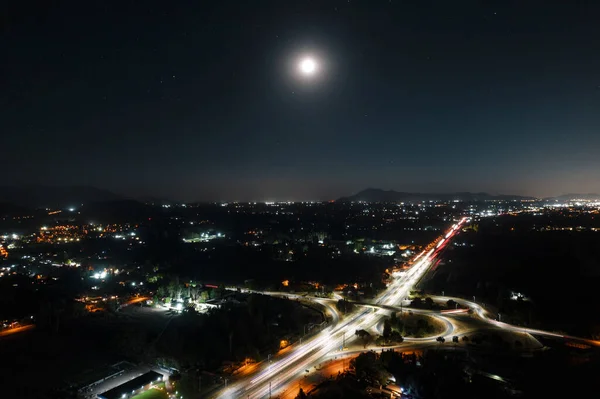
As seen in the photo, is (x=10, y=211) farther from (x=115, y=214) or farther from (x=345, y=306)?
(x=345, y=306)

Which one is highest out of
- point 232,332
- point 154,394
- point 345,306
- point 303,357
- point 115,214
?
point 115,214

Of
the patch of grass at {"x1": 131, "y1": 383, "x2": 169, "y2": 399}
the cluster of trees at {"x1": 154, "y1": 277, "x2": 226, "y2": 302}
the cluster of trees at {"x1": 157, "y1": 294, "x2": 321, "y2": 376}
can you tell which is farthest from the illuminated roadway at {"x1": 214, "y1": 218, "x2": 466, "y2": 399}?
the cluster of trees at {"x1": 154, "y1": 277, "x2": 226, "y2": 302}

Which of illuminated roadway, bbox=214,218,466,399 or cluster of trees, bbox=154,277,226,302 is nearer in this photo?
illuminated roadway, bbox=214,218,466,399

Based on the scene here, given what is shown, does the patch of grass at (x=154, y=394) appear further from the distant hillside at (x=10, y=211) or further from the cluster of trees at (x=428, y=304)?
the distant hillside at (x=10, y=211)

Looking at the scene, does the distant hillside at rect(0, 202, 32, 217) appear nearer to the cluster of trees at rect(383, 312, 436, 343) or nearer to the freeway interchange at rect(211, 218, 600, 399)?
the freeway interchange at rect(211, 218, 600, 399)

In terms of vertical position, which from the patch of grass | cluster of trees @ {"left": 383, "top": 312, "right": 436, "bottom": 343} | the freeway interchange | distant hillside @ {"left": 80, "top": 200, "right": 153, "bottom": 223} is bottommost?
the patch of grass

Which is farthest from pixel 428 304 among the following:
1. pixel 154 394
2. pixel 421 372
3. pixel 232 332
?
Answer: pixel 154 394

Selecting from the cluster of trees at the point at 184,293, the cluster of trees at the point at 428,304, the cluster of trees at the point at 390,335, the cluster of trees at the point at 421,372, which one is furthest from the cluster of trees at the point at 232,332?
the cluster of trees at the point at 428,304
